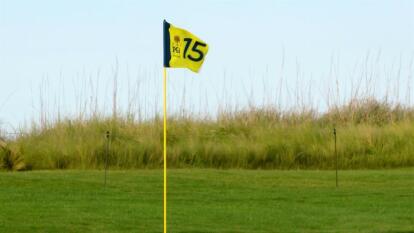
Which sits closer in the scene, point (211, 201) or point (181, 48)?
point (181, 48)

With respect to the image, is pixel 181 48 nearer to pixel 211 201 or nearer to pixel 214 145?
pixel 211 201

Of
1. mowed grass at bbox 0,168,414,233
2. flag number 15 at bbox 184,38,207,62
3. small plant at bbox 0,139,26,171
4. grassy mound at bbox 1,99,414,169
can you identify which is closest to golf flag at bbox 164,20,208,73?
flag number 15 at bbox 184,38,207,62

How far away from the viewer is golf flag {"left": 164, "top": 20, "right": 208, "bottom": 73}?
36.4ft

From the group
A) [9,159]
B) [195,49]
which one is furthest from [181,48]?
[9,159]

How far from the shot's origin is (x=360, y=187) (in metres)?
17.1

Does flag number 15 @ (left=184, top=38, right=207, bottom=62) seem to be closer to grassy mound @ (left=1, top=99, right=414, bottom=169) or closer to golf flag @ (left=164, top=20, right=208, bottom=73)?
golf flag @ (left=164, top=20, right=208, bottom=73)

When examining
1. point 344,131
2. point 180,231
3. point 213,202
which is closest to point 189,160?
point 344,131

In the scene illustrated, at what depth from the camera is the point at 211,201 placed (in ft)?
48.3

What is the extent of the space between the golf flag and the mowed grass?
2.32 meters

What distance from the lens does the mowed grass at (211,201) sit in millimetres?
11766

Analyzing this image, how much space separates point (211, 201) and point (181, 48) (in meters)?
4.34

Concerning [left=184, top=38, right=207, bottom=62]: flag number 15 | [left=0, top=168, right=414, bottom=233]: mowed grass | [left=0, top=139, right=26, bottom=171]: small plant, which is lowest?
[left=0, top=168, right=414, bottom=233]: mowed grass

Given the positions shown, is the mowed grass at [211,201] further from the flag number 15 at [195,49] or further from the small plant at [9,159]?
the flag number 15 at [195,49]

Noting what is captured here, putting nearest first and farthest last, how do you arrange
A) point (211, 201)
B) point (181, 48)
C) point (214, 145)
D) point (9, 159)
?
point (181, 48)
point (211, 201)
point (9, 159)
point (214, 145)
